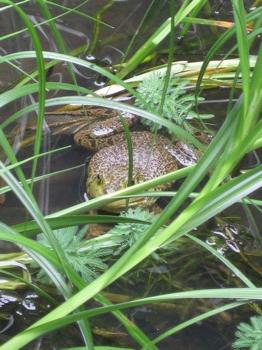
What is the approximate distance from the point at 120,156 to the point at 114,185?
8.0 inches

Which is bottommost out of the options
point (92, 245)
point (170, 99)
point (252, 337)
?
point (252, 337)

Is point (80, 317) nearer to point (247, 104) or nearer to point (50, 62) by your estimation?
point (247, 104)

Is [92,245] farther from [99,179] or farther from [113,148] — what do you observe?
[113,148]

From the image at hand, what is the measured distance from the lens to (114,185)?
7.66ft

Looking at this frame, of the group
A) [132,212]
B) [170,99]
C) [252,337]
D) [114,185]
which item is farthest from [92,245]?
[170,99]

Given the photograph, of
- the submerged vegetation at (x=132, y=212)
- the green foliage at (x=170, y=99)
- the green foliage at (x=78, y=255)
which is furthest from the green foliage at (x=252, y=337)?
the green foliage at (x=170, y=99)

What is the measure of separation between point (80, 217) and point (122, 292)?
60cm

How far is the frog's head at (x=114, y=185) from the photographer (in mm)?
2217

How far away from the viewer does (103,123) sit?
8.61ft

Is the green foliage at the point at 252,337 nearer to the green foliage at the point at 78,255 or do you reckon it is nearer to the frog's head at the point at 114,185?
the green foliage at the point at 78,255

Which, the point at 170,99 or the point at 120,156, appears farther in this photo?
the point at 120,156

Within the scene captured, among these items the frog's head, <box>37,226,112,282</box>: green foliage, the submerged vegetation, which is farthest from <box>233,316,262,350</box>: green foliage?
the frog's head

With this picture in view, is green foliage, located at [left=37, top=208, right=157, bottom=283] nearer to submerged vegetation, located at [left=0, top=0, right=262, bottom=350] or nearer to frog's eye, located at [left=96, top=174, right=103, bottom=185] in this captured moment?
submerged vegetation, located at [left=0, top=0, right=262, bottom=350]

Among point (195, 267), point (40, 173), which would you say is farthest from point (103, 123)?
point (195, 267)
